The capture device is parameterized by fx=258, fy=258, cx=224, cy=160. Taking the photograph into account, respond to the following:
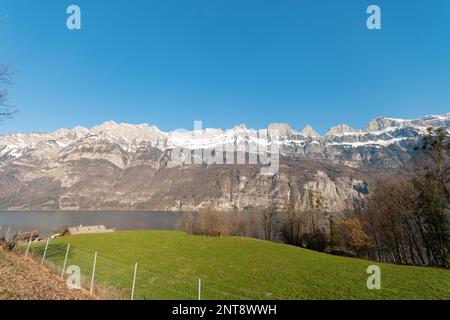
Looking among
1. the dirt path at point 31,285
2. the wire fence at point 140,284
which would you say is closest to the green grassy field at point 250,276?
the wire fence at point 140,284

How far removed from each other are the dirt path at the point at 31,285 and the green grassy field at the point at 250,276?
2.64 m

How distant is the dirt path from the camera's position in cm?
1272

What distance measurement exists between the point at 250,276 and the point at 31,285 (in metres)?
14.4

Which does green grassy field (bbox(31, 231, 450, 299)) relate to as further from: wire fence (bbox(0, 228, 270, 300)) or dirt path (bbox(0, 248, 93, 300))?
dirt path (bbox(0, 248, 93, 300))

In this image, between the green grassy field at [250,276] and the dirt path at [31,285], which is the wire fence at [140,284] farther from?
the dirt path at [31,285]

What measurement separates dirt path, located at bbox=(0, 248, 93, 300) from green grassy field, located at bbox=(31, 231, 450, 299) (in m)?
2.64

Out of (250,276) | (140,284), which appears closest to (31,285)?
(140,284)

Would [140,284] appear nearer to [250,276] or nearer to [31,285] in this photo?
[31,285]

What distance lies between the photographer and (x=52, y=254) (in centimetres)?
3006

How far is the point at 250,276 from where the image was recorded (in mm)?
20594

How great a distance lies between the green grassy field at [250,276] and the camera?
16.1m
